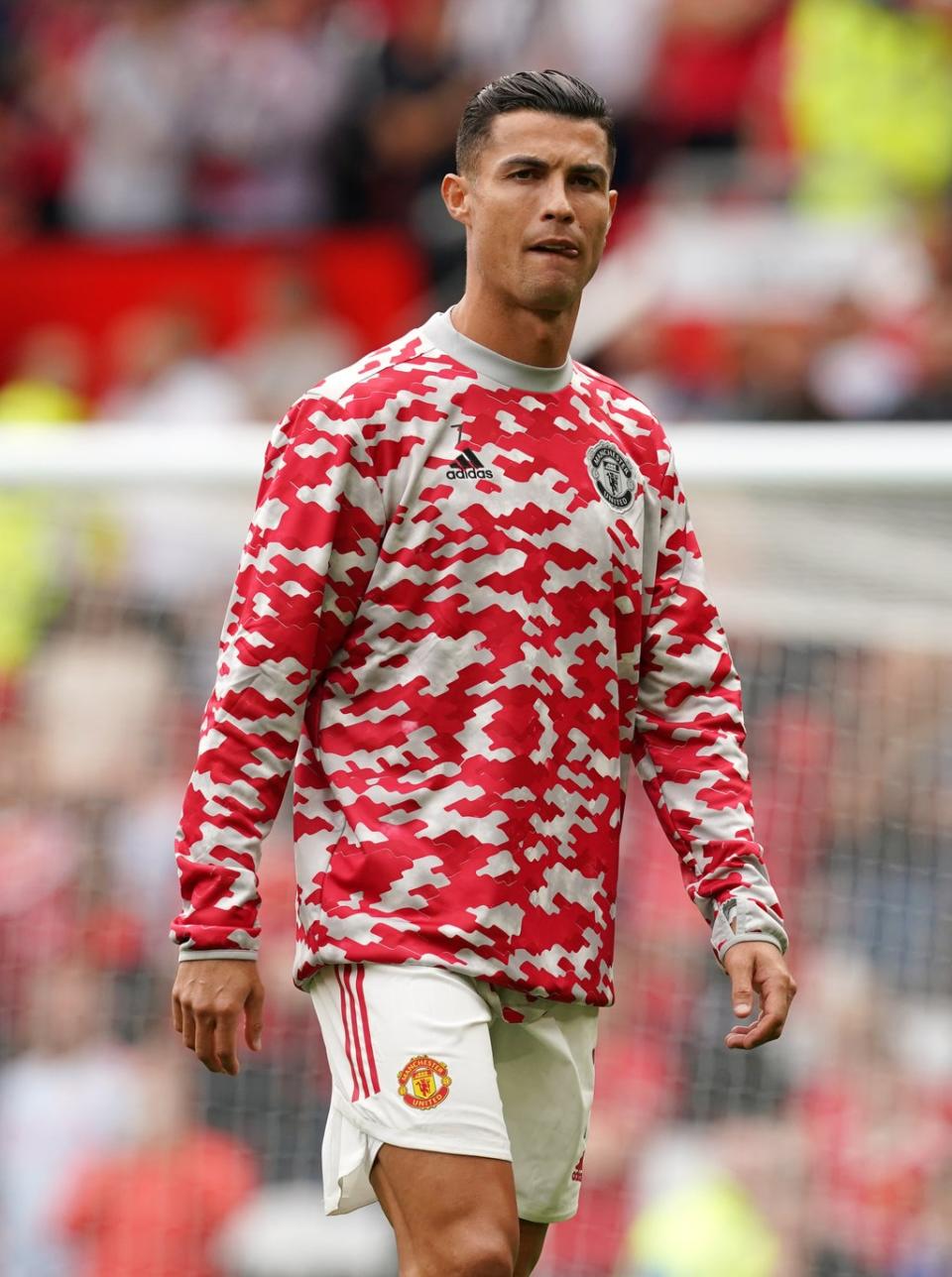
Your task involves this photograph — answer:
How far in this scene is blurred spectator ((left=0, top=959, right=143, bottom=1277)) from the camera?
652 centimetres

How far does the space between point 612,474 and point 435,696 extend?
43 cm

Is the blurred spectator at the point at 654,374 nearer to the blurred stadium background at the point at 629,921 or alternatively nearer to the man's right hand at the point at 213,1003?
the blurred stadium background at the point at 629,921

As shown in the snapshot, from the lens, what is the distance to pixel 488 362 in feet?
11.0

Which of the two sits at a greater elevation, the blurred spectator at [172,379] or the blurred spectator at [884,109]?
the blurred spectator at [884,109]

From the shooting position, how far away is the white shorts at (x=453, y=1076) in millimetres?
3174

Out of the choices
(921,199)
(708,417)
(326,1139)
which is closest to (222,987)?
(326,1139)

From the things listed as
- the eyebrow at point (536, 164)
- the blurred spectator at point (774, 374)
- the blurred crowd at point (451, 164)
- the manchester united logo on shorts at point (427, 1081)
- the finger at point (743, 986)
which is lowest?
the manchester united logo on shorts at point (427, 1081)

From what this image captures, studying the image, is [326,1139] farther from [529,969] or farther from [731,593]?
[731,593]

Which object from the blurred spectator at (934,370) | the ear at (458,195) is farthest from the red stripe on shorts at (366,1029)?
the blurred spectator at (934,370)

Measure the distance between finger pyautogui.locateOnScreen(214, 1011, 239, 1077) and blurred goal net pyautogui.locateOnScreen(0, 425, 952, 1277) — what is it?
305 centimetres

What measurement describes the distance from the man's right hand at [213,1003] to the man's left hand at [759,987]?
64 centimetres

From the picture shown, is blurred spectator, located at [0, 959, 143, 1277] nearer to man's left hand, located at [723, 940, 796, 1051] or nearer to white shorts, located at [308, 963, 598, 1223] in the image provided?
white shorts, located at [308, 963, 598, 1223]

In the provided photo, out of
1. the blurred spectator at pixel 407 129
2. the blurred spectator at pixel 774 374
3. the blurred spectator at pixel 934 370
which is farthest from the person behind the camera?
the blurred spectator at pixel 407 129

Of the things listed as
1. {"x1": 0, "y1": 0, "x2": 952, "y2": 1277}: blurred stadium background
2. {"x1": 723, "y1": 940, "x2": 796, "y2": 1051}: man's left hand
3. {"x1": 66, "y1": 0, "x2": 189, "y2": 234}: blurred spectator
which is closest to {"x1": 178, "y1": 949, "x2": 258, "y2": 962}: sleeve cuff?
{"x1": 723, "y1": 940, "x2": 796, "y2": 1051}: man's left hand
